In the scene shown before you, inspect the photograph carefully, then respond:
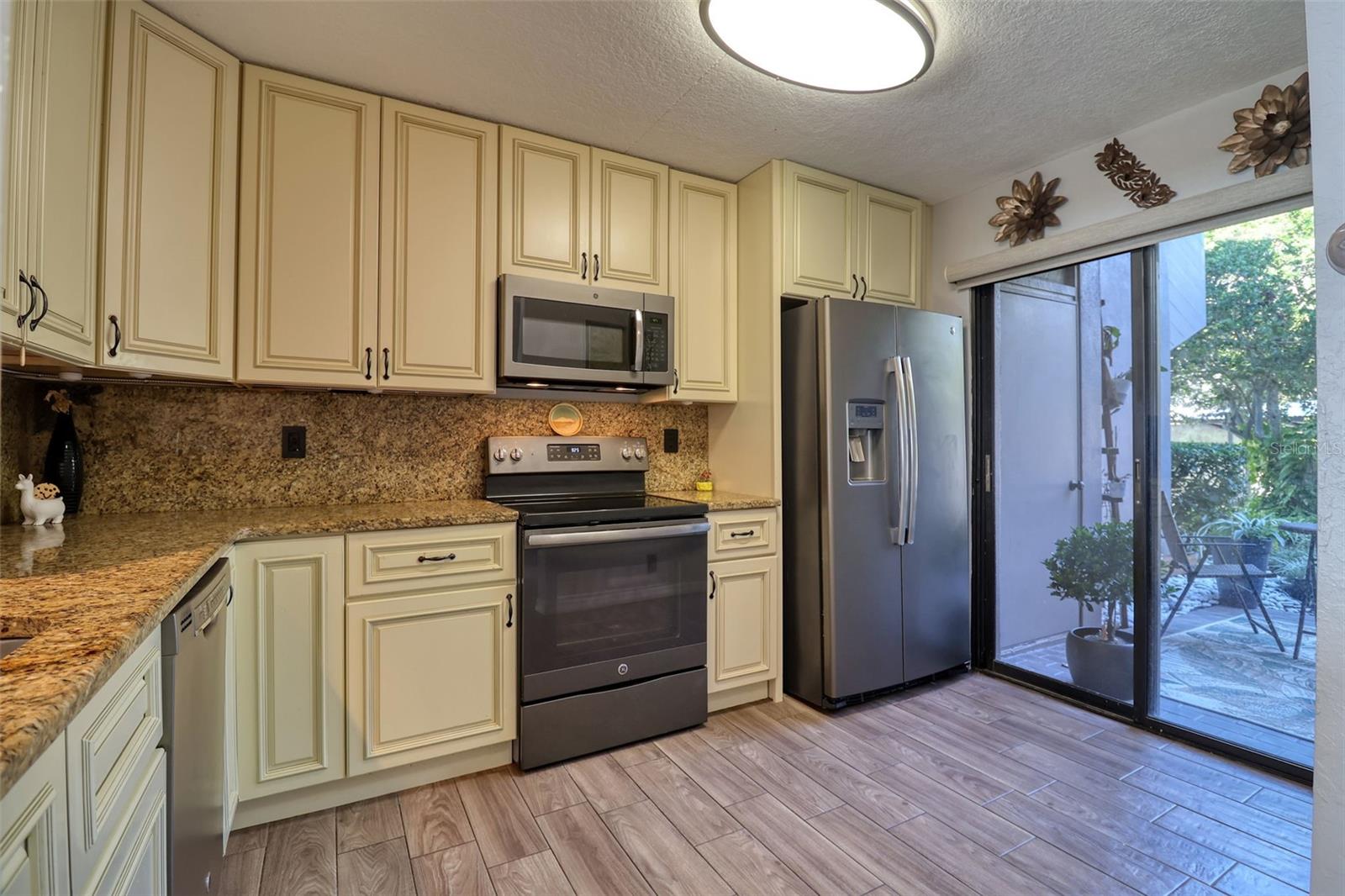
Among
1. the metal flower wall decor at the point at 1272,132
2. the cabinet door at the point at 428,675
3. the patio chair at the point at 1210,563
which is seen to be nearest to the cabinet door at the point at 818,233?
the metal flower wall decor at the point at 1272,132

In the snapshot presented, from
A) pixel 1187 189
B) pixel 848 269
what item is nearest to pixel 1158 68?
pixel 1187 189

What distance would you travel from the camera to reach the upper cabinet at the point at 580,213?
2.41 metres

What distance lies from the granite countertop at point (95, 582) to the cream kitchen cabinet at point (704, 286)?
1.10 metres

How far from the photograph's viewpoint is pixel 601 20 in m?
1.83

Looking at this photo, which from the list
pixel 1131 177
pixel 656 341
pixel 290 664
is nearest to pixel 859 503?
pixel 656 341

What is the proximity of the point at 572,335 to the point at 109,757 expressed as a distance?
73.9 inches

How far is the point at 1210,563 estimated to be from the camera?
2.34 m

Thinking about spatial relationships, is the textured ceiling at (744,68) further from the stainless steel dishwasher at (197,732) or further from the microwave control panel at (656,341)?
the stainless steel dishwasher at (197,732)

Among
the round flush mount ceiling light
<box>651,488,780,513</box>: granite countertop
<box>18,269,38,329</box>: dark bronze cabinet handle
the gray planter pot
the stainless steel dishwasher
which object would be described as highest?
the round flush mount ceiling light

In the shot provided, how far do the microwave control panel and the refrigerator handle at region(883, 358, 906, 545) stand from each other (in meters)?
0.98

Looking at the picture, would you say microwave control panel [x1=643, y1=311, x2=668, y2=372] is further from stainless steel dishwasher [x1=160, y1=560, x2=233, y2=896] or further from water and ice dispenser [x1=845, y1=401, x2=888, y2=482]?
stainless steel dishwasher [x1=160, y1=560, x2=233, y2=896]

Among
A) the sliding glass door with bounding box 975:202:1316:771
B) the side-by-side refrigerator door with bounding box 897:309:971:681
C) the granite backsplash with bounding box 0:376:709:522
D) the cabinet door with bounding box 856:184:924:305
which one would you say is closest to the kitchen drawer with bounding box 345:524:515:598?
the granite backsplash with bounding box 0:376:709:522

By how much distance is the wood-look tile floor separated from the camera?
5.31 ft

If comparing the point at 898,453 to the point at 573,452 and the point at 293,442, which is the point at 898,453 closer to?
the point at 573,452
